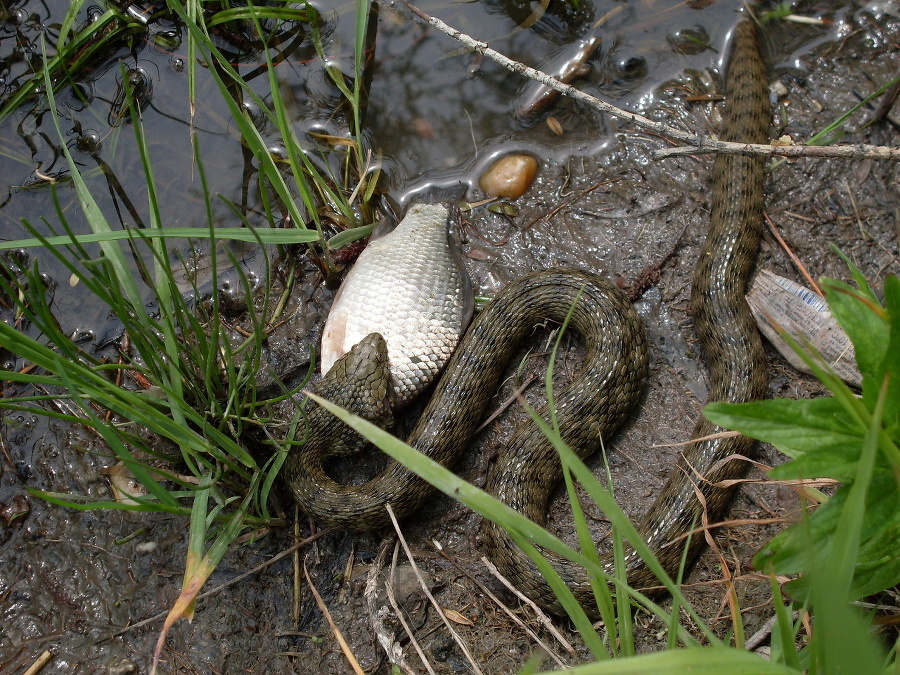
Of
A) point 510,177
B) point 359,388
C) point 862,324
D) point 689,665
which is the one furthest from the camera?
point 510,177

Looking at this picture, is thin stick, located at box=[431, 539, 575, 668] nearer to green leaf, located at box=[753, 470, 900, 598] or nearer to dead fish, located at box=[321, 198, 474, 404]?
dead fish, located at box=[321, 198, 474, 404]

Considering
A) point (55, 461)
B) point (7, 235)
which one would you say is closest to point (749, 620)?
point (55, 461)

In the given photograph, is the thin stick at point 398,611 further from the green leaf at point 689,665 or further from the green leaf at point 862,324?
the green leaf at point 862,324

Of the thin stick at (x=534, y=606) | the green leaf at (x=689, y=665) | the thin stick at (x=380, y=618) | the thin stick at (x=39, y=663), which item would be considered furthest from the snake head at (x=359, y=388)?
the green leaf at (x=689, y=665)

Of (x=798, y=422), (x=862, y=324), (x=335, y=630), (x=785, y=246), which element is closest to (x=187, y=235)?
(x=335, y=630)

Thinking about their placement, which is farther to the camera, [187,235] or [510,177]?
[510,177]

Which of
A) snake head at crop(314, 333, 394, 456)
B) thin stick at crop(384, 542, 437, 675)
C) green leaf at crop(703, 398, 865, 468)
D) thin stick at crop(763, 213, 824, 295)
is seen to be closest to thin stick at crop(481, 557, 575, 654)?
thin stick at crop(384, 542, 437, 675)

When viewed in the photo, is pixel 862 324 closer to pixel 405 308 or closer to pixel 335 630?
pixel 405 308
